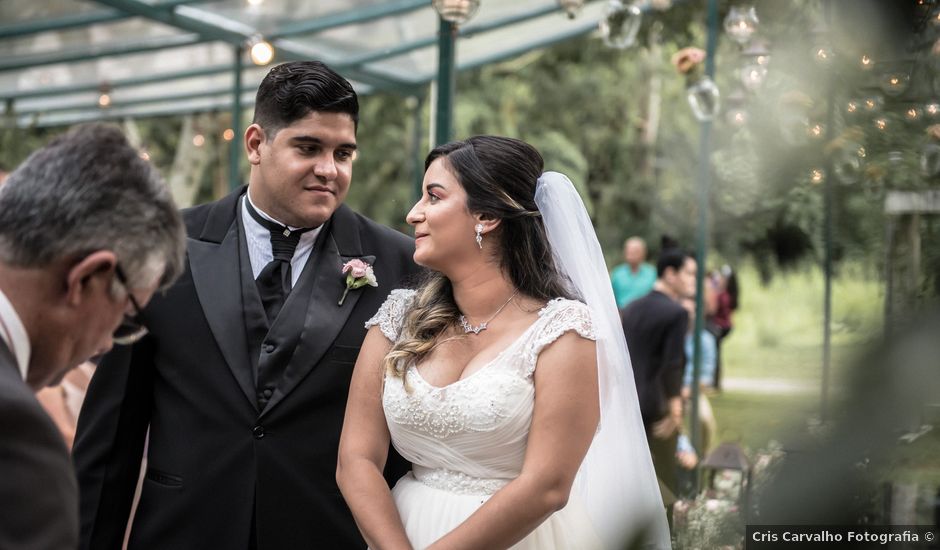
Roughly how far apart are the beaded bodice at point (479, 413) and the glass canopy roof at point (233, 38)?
4.91 m

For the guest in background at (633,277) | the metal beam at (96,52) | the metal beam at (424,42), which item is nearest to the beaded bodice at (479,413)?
the metal beam at (424,42)

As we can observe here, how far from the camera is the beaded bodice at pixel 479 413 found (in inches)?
110

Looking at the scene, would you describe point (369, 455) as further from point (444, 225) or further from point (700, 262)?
point (700, 262)

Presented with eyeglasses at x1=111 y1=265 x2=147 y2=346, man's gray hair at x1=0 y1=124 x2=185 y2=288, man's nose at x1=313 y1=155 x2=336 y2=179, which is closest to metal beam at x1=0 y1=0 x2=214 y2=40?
man's nose at x1=313 y1=155 x2=336 y2=179

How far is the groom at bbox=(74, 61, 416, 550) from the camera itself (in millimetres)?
2945

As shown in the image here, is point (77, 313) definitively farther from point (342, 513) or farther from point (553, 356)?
point (342, 513)

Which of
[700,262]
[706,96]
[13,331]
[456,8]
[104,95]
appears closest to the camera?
[13,331]

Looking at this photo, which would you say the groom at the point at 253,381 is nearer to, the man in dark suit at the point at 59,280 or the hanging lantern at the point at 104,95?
the man in dark suit at the point at 59,280

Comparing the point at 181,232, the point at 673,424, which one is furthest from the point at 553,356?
the point at 673,424

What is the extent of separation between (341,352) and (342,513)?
0.47 metres

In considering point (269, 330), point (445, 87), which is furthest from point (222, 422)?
point (445, 87)

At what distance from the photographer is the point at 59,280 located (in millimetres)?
1620

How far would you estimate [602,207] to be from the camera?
901 inches

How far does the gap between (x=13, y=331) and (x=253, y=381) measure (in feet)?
4.49
